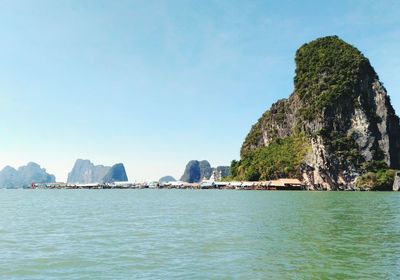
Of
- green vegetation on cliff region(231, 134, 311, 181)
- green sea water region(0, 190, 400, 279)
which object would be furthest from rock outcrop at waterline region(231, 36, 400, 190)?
green sea water region(0, 190, 400, 279)

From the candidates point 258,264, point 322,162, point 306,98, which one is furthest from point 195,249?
point 306,98

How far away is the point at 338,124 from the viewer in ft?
524

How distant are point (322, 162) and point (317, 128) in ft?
51.6

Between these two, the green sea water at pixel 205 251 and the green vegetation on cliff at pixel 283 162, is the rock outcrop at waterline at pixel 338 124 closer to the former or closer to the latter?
the green vegetation on cliff at pixel 283 162

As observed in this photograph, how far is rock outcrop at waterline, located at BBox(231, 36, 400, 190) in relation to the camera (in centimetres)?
15012

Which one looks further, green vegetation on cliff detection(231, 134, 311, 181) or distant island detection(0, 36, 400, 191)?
green vegetation on cliff detection(231, 134, 311, 181)

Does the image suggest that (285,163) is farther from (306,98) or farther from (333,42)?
(333,42)

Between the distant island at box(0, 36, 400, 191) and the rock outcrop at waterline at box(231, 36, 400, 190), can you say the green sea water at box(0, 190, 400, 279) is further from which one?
the rock outcrop at waterline at box(231, 36, 400, 190)

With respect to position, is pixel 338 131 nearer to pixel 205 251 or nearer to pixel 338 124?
pixel 338 124

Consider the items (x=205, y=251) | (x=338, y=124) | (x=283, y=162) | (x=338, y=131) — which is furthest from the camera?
(x=283, y=162)

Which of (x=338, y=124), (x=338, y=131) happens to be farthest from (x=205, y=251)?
(x=338, y=124)

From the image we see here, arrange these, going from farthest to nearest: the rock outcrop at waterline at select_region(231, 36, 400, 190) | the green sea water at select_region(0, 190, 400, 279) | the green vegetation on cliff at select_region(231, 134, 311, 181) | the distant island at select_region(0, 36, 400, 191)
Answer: the green vegetation on cliff at select_region(231, 134, 311, 181), the rock outcrop at waterline at select_region(231, 36, 400, 190), the distant island at select_region(0, 36, 400, 191), the green sea water at select_region(0, 190, 400, 279)

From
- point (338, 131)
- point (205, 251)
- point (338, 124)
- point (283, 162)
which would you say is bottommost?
point (205, 251)

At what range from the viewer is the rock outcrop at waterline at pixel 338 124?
15012cm
